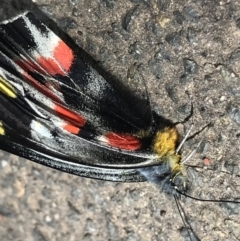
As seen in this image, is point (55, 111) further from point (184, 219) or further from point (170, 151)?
point (184, 219)

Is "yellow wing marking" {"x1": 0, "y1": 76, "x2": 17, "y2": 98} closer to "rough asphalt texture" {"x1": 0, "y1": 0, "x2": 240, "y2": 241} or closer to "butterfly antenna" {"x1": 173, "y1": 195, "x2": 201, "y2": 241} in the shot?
"rough asphalt texture" {"x1": 0, "y1": 0, "x2": 240, "y2": 241}

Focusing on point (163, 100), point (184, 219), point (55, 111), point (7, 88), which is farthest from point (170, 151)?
point (7, 88)

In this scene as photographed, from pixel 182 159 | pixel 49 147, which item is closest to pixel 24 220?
pixel 49 147

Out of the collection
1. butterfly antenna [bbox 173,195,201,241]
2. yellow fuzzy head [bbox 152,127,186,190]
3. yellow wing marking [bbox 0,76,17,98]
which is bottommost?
butterfly antenna [bbox 173,195,201,241]

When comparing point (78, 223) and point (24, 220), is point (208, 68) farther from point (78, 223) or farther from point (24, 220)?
point (24, 220)

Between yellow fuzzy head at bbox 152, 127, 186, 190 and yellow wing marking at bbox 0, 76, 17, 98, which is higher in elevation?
yellow wing marking at bbox 0, 76, 17, 98

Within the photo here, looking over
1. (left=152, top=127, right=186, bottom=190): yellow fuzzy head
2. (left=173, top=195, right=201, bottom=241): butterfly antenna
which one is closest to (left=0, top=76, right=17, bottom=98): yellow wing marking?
(left=152, top=127, right=186, bottom=190): yellow fuzzy head

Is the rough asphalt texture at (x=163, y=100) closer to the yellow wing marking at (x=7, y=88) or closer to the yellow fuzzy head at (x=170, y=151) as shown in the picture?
the yellow fuzzy head at (x=170, y=151)

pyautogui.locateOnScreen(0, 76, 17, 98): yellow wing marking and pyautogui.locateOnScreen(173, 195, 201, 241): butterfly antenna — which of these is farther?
pyautogui.locateOnScreen(173, 195, 201, 241): butterfly antenna
